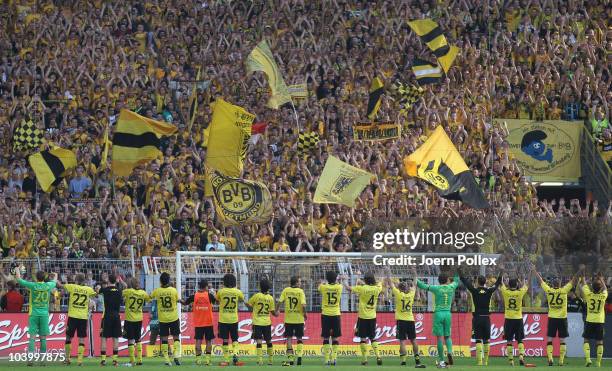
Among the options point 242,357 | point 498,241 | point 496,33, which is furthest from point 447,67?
point 242,357

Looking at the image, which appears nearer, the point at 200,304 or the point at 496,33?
the point at 200,304

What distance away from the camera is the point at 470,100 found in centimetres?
4012

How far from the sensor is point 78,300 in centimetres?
2795

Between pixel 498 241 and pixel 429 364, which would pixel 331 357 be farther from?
pixel 498 241

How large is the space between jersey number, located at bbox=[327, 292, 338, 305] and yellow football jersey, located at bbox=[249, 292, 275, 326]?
1.28 m

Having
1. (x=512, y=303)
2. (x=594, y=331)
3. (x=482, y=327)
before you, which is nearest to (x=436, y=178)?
(x=512, y=303)

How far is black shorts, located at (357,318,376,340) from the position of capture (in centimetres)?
2859

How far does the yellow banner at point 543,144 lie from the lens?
4134 cm

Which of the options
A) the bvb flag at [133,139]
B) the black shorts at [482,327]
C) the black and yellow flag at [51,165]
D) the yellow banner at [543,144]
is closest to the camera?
the black shorts at [482,327]

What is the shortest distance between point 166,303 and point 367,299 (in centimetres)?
455

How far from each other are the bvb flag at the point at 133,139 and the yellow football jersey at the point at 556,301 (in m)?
12.0

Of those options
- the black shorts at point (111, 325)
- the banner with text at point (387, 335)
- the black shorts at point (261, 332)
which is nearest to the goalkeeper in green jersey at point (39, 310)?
the black shorts at point (111, 325)

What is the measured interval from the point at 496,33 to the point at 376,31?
4080 millimetres

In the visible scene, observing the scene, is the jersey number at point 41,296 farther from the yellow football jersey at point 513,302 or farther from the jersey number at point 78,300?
the yellow football jersey at point 513,302
